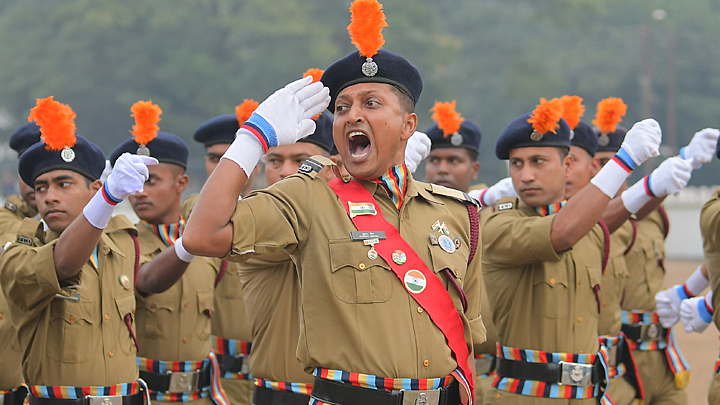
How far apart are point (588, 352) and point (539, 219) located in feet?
2.93

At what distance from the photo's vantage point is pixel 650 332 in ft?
22.9

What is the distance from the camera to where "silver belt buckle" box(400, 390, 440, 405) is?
346 cm

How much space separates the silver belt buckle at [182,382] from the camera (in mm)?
5711

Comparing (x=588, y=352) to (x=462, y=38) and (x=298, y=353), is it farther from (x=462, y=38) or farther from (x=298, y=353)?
(x=462, y=38)

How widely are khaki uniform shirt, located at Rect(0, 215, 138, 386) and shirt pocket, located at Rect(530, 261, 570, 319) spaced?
7.95ft

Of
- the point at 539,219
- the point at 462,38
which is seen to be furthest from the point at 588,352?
the point at 462,38

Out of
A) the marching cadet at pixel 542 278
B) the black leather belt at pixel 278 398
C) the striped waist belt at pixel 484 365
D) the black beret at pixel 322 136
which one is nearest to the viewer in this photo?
the black leather belt at pixel 278 398

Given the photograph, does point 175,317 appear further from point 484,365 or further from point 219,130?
point 484,365

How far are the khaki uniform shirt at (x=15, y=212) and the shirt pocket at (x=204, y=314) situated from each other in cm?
140

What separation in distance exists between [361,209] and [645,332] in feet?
13.7

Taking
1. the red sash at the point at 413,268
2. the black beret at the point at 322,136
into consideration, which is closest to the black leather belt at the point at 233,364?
the black beret at the point at 322,136

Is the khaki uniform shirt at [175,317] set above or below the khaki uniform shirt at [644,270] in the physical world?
below

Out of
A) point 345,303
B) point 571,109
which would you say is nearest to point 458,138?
point 571,109

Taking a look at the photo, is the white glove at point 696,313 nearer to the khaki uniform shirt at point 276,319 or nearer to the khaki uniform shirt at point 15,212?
the khaki uniform shirt at point 276,319
